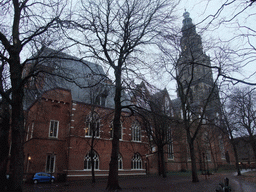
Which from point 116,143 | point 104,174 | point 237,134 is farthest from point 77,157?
point 237,134

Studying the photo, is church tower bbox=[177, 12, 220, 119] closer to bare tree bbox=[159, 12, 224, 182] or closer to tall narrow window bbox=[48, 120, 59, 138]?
bare tree bbox=[159, 12, 224, 182]

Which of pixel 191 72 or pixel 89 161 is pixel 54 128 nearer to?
pixel 89 161

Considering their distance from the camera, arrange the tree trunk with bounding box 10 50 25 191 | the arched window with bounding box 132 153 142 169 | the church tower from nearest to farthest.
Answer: the tree trunk with bounding box 10 50 25 191
the church tower
the arched window with bounding box 132 153 142 169

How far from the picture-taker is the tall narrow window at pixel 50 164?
25.9m

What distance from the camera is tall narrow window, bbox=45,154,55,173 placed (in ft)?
85.0

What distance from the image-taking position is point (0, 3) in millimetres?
8812

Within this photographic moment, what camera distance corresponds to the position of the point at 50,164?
2616 centimetres

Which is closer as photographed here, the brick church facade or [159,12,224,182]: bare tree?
[159,12,224,182]: bare tree

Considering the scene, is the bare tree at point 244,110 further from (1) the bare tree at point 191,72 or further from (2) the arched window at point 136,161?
(2) the arched window at point 136,161

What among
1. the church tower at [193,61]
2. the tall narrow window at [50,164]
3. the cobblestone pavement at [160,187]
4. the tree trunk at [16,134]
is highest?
the church tower at [193,61]

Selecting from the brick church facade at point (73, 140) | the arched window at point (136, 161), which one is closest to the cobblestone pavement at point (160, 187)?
the brick church facade at point (73, 140)

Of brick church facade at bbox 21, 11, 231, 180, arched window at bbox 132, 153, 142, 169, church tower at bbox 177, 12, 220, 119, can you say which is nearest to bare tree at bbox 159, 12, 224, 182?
church tower at bbox 177, 12, 220, 119

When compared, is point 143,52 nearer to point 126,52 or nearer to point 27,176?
point 126,52

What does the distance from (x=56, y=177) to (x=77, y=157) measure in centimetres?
344
